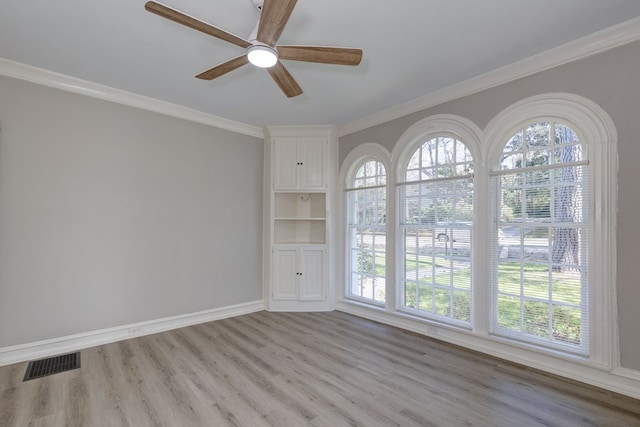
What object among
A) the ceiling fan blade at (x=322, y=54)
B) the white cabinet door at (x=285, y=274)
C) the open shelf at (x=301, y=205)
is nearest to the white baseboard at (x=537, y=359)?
the white cabinet door at (x=285, y=274)

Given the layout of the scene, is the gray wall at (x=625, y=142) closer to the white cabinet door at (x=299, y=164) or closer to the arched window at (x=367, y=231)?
the arched window at (x=367, y=231)

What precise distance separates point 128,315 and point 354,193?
3273 millimetres

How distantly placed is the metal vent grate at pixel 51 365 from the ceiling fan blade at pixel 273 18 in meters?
3.21

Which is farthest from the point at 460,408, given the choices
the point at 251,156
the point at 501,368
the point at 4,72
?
the point at 4,72

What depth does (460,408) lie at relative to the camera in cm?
208

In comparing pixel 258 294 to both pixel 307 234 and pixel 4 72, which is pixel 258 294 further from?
pixel 4 72

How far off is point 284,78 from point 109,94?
7.46 ft

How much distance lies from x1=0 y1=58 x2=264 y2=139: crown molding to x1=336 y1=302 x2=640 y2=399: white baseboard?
347 centimetres

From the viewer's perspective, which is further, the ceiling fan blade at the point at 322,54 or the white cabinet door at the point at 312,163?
the white cabinet door at the point at 312,163

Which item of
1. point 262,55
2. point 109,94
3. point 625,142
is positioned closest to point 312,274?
point 262,55

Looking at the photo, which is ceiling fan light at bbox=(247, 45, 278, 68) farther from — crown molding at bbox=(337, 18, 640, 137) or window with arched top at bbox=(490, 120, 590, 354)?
window with arched top at bbox=(490, 120, 590, 354)

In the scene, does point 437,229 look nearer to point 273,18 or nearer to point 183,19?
point 273,18

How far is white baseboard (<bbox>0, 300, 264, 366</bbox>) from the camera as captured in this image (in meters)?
2.74

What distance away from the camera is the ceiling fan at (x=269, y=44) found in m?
1.57
